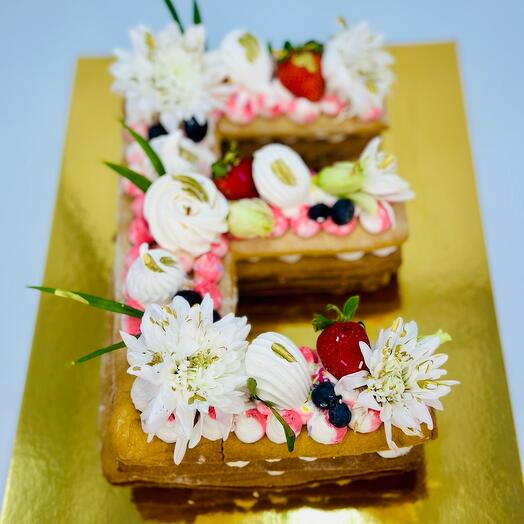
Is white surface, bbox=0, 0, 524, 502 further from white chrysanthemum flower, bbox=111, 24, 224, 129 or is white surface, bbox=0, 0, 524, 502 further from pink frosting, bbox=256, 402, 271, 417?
pink frosting, bbox=256, 402, 271, 417

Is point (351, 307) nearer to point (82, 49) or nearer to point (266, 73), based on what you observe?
point (266, 73)

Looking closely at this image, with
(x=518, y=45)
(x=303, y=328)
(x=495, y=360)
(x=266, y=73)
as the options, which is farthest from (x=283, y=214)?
(x=518, y=45)

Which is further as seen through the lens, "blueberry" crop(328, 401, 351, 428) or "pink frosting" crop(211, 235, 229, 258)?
"pink frosting" crop(211, 235, 229, 258)

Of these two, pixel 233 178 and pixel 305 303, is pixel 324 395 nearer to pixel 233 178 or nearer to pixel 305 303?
pixel 305 303

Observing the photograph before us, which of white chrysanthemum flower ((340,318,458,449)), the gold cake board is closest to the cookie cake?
white chrysanthemum flower ((340,318,458,449))

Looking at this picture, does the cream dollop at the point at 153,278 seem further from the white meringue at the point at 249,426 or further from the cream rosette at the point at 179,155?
the white meringue at the point at 249,426
